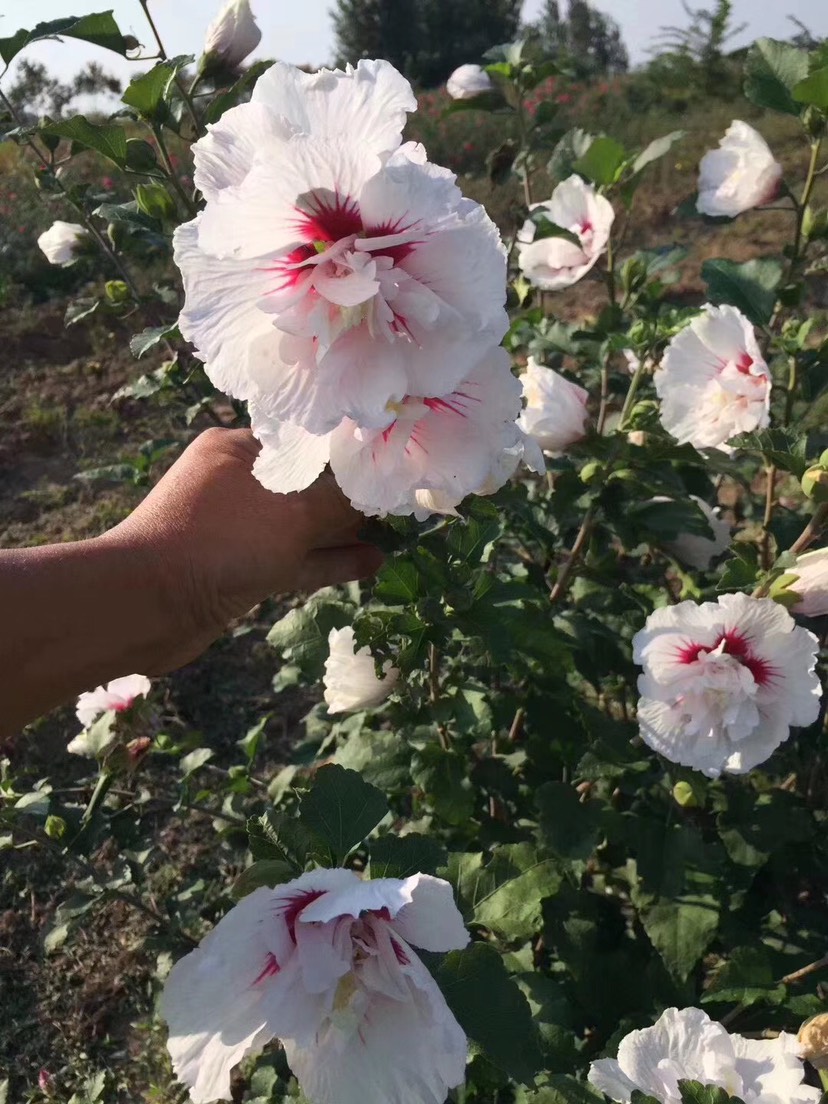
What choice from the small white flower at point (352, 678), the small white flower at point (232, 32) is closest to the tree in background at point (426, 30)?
the small white flower at point (232, 32)

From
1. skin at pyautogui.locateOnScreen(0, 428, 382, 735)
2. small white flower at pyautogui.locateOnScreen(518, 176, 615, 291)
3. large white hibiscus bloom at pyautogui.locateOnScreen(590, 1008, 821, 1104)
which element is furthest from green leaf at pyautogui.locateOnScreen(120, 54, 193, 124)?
large white hibiscus bloom at pyautogui.locateOnScreen(590, 1008, 821, 1104)

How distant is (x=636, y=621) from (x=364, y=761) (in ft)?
1.99

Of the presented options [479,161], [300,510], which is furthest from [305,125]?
[479,161]

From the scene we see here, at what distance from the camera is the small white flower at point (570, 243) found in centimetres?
182

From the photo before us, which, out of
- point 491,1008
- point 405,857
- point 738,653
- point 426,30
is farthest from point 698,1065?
point 426,30

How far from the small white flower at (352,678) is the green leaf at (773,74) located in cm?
Answer: 124

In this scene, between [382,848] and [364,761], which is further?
[364,761]

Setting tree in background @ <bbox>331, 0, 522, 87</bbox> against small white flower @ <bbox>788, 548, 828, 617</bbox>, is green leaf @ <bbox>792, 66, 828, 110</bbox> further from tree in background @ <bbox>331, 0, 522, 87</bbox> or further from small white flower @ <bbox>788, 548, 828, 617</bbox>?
tree in background @ <bbox>331, 0, 522, 87</bbox>

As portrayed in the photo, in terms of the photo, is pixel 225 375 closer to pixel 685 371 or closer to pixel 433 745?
pixel 433 745

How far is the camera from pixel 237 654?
3316 millimetres

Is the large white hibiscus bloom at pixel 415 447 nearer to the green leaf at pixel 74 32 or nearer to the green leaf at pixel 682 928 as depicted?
the green leaf at pixel 74 32

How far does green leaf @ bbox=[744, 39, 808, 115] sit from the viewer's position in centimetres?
156

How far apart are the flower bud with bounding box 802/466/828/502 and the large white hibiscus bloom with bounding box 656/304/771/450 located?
1.10 ft

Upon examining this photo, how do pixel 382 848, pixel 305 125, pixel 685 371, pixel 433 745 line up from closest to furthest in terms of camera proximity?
pixel 305 125 < pixel 382 848 < pixel 433 745 < pixel 685 371
